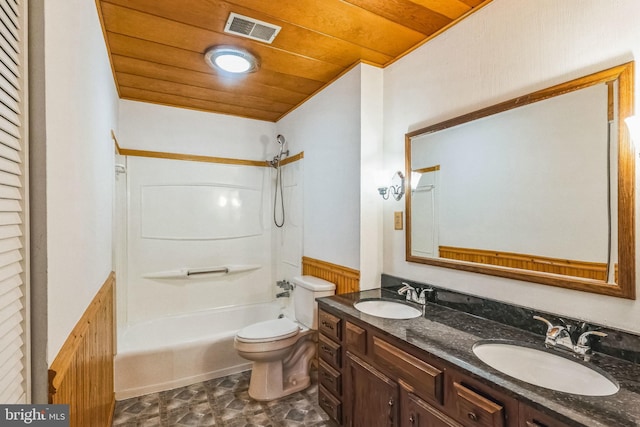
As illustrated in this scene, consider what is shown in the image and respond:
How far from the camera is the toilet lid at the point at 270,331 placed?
2307mm

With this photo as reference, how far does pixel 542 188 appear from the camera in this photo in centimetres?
141

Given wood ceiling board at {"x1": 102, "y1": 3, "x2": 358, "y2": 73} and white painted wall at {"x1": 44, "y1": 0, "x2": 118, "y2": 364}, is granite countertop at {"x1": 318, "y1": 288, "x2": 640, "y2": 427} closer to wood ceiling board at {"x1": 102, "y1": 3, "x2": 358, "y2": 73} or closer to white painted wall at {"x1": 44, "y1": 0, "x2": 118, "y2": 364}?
white painted wall at {"x1": 44, "y1": 0, "x2": 118, "y2": 364}

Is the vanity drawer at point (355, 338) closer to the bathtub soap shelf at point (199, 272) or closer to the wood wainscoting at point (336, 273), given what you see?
the wood wainscoting at point (336, 273)

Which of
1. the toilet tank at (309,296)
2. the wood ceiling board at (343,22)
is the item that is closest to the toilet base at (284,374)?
the toilet tank at (309,296)

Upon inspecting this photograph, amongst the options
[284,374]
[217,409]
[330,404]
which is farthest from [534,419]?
[217,409]

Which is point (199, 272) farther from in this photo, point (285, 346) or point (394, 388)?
point (394, 388)

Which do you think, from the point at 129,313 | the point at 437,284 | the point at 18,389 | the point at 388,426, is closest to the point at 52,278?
the point at 18,389

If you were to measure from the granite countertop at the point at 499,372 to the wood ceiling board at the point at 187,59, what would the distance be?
169 centimetres

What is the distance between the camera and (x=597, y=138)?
1249mm

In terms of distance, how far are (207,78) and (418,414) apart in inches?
103

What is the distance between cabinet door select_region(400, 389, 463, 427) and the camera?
1209 millimetres

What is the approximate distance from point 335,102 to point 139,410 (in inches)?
107

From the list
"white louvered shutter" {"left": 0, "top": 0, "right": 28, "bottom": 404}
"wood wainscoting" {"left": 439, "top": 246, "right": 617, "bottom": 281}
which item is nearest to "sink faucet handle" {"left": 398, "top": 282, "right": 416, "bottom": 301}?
"wood wainscoting" {"left": 439, "top": 246, "right": 617, "bottom": 281}

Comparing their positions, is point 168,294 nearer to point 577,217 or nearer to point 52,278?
point 52,278
